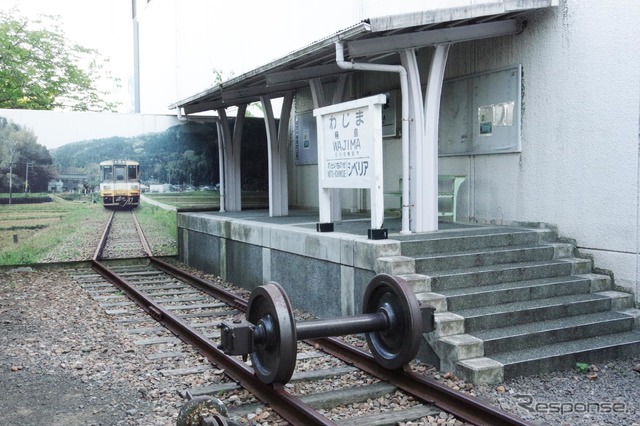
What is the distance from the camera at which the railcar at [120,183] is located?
568 inches

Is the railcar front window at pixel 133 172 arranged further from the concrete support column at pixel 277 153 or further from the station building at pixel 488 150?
the station building at pixel 488 150

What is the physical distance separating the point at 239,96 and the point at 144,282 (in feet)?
12.6

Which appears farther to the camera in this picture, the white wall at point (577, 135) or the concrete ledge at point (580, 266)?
the concrete ledge at point (580, 266)

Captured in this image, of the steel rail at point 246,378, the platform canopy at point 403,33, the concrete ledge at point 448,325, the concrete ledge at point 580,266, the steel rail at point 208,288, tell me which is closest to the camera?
the steel rail at point 246,378

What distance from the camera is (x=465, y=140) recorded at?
976 centimetres

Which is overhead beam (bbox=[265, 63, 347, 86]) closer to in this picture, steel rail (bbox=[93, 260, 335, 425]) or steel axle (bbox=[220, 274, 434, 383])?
steel rail (bbox=[93, 260, 335, 425])

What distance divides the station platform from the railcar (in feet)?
7.91

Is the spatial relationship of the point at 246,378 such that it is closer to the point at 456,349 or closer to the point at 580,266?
the point at 456,349

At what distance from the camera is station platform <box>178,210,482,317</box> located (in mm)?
7379

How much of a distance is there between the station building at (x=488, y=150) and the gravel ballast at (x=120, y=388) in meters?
0.50

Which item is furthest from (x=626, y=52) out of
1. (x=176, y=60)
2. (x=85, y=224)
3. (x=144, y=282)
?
(x=176, y=60)

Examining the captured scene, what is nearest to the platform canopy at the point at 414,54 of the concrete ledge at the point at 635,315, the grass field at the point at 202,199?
the concrete ledge at the point at 635,315

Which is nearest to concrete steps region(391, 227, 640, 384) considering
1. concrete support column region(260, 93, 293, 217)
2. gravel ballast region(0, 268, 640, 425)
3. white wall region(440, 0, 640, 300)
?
gravel ballast region(0, 268, 640, 425)

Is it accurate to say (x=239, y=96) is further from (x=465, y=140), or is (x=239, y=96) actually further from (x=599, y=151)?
(x=599, y=151)
